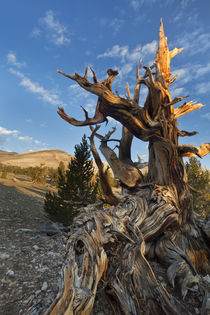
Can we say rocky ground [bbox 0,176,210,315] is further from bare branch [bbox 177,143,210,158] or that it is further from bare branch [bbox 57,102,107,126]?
bare branch [bbox 57,102,107,126]

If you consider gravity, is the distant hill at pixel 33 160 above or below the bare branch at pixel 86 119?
above

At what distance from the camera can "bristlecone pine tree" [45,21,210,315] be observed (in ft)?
6.74

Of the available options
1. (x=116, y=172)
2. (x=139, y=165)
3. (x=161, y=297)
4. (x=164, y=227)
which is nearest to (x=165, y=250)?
(x=164, y=227)

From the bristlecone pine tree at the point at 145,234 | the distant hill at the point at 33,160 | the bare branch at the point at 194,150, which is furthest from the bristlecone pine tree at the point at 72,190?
the distant hill at the point at 33,160

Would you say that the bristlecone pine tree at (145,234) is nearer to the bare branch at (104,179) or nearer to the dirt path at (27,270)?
the bare branch at (104,179)

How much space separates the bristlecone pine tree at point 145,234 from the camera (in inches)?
80.9

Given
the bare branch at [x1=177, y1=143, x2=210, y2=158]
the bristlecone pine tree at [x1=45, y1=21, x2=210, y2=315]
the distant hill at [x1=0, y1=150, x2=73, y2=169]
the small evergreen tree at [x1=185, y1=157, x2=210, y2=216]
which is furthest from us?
the distant hill at [x1=0, y1=150, x2=73, y2=169]

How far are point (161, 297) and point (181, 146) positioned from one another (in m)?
3.55

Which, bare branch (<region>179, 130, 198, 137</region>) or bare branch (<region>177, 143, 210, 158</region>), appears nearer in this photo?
bare branch (<region>177, 143, 210, 158</region>)

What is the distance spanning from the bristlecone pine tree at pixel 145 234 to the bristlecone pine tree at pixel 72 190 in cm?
383

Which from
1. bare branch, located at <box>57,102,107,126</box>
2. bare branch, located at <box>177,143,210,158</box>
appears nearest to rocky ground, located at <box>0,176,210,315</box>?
bare branch, located at <box>177,143,210,158</box>

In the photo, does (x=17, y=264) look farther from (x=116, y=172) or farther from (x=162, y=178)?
(x=162, y=178)

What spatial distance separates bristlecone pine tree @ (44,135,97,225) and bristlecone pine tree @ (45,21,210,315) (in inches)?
151

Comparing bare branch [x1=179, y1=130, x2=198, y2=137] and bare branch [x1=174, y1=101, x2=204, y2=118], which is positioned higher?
bare branch [x1=174, y1=101, x2=204, y2=118]
